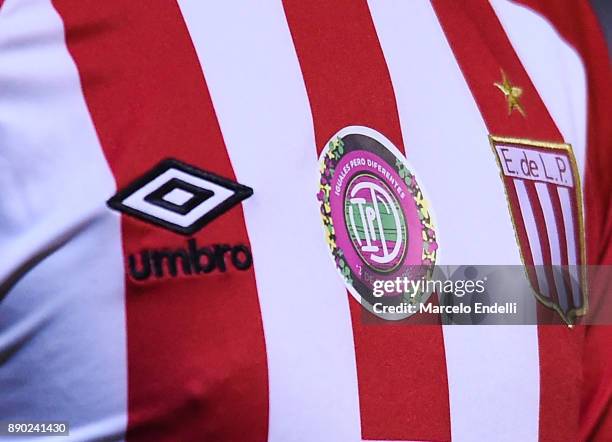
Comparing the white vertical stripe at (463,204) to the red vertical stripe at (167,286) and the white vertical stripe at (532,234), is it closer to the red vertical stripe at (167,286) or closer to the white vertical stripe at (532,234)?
the white vertical stripe at (532,234)

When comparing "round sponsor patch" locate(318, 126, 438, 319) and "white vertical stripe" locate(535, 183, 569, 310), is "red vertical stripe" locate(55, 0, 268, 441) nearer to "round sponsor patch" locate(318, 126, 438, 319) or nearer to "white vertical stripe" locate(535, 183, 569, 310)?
"round sponsor patch" locate(318, 126, 438, 319)

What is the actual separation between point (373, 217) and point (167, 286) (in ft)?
0.61

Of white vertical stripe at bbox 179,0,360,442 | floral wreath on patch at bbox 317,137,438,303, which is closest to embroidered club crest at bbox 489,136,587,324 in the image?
floral wreath on patch at bbox 317,137,438,303

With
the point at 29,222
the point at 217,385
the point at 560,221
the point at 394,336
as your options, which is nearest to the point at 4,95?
the point at 29,222

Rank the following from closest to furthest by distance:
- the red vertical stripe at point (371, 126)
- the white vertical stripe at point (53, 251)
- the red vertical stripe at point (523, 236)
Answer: the white vertical stripe at point (53, 251)
the red vertical stripe at point (371, 126)
the red vertical stripe at point (523, 236)

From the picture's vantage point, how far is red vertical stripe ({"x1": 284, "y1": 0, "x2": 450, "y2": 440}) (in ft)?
2.90

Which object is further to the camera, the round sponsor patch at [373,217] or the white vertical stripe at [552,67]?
the white vertical stripe at [552,67]

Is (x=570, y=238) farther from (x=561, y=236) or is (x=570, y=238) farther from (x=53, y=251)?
(x=53, y=251)

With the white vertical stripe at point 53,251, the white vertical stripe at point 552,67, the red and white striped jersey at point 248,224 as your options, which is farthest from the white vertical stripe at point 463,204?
the white vertical stripe at point 53,251

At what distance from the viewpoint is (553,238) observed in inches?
40.9

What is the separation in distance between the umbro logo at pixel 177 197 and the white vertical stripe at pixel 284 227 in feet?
0.08

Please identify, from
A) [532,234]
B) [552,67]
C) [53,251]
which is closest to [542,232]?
[532,234]

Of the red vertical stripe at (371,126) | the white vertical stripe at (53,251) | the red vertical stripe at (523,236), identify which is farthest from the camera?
the red vertical stripe at (523,236)

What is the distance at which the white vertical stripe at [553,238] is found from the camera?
1.03 meters
